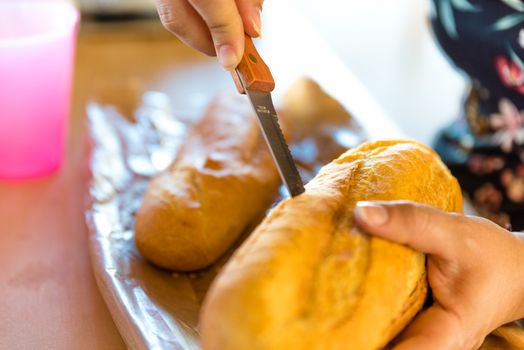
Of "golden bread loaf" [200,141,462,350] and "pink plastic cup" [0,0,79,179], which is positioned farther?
"pink plastic cup" [0,0,79,179]

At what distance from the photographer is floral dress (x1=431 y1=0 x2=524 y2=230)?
1.20 metres

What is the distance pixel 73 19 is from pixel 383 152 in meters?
0.62

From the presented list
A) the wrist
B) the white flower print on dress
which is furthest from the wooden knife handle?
the white flower print on dress

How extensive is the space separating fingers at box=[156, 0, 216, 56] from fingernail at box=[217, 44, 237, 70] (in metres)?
0.10

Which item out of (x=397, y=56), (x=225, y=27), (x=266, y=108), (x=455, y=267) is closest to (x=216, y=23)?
(x=225, y=27)

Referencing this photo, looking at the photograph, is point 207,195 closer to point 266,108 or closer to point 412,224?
point 266,108

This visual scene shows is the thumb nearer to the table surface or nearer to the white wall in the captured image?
the table surface

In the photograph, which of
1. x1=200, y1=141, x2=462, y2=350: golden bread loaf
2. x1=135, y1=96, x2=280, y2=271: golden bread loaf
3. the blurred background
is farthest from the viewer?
the blurred background

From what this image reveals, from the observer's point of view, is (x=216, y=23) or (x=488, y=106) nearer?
(x=216, y=23)

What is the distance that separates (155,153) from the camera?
131 centimetres

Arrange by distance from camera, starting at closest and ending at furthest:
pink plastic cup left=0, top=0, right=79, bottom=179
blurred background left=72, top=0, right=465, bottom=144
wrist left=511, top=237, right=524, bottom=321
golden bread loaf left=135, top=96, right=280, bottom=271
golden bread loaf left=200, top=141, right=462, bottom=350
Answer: golden bread loaf left=200, top=141, right=462, bottom=350, wrist left=511, top=237, right=524, bottom=321, golden bread loaf left=135, top=96, right=280, bottom=271, pink plastic cup left=0, top=0, right=79, bottom=179, blurred background left=72, top=0, right=465, bottom=144

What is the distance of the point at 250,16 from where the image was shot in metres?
0.91

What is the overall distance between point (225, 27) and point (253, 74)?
2.9 inches

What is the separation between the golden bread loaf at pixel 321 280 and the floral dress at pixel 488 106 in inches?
19.9
